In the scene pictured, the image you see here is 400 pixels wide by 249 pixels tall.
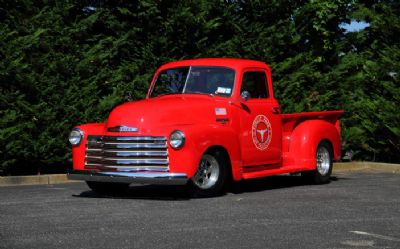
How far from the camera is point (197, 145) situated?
10.9 m

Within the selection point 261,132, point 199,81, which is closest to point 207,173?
point 261,132

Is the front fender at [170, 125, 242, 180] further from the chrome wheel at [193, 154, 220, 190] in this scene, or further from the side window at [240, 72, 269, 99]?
the side window at [240, 72, 269, 99]

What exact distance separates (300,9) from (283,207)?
9227 mm

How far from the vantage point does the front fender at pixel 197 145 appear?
1079cm

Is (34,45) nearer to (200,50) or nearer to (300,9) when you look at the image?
(200,50)

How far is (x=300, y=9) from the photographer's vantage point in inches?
724

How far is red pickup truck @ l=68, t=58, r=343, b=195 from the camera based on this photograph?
35.7ft

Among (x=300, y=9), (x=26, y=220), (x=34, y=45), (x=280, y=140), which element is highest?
(x=300, y=9)

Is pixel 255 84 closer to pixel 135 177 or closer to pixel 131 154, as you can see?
pixel 131 154

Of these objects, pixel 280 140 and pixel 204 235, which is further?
pixel 280 140

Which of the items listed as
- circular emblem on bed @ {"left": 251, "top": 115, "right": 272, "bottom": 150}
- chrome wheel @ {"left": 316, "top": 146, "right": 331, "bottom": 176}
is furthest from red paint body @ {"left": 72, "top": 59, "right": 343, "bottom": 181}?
chrome wheel @ {"left": 316, "top": 146, "right": 331, "bottom": 176}

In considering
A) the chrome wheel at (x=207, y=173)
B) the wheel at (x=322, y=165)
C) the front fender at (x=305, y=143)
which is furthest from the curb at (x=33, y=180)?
the wheel at (x=322, y=165)

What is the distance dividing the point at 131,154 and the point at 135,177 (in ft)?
1.13

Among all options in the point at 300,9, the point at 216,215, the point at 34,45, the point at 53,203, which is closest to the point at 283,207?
the point at 216,215
